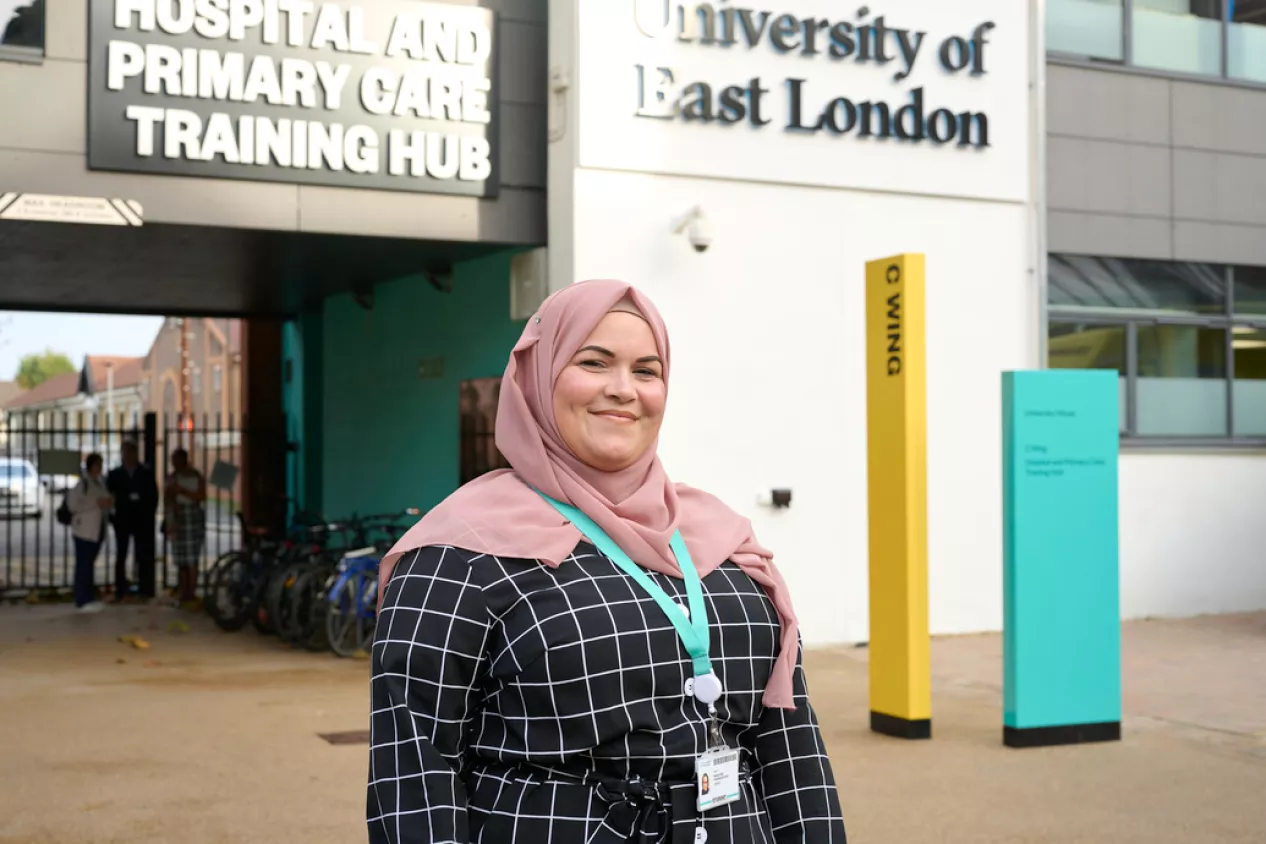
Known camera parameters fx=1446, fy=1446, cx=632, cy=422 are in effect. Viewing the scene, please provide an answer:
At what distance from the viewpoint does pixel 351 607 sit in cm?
1139

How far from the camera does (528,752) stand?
219 cm

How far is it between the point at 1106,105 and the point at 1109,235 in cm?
119

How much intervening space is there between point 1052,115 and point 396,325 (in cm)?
691

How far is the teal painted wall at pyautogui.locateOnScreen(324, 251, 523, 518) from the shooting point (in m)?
13.1

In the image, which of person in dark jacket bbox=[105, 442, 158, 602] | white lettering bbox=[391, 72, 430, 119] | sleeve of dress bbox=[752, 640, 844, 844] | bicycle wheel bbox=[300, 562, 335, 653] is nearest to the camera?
sleeve of dress bbox=[752, 640, 844, 844]

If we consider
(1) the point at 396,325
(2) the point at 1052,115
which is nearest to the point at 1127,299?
(2) the point at 1052,115

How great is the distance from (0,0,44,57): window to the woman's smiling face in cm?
830

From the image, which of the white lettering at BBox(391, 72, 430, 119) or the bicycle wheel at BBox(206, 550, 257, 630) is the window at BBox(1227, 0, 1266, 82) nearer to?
the white lettering at BBox(391, 72, 430, 119)

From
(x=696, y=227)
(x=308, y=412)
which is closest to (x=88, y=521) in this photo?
(x=308, y=412)

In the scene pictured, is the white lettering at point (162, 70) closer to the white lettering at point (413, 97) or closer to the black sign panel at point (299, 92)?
the black sign panel at point (299, 92)

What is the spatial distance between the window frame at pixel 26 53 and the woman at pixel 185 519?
6.98 meters

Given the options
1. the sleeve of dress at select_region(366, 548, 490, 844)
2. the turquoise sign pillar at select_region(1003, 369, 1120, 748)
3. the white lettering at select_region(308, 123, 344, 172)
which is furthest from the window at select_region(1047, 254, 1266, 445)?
the sleeve of dress at select_region(366, 548, 490, 844)

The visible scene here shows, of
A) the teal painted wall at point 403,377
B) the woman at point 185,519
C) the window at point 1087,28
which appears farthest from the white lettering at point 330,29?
the woman at point 185,519

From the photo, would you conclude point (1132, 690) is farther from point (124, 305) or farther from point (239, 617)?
point (124, 305)
